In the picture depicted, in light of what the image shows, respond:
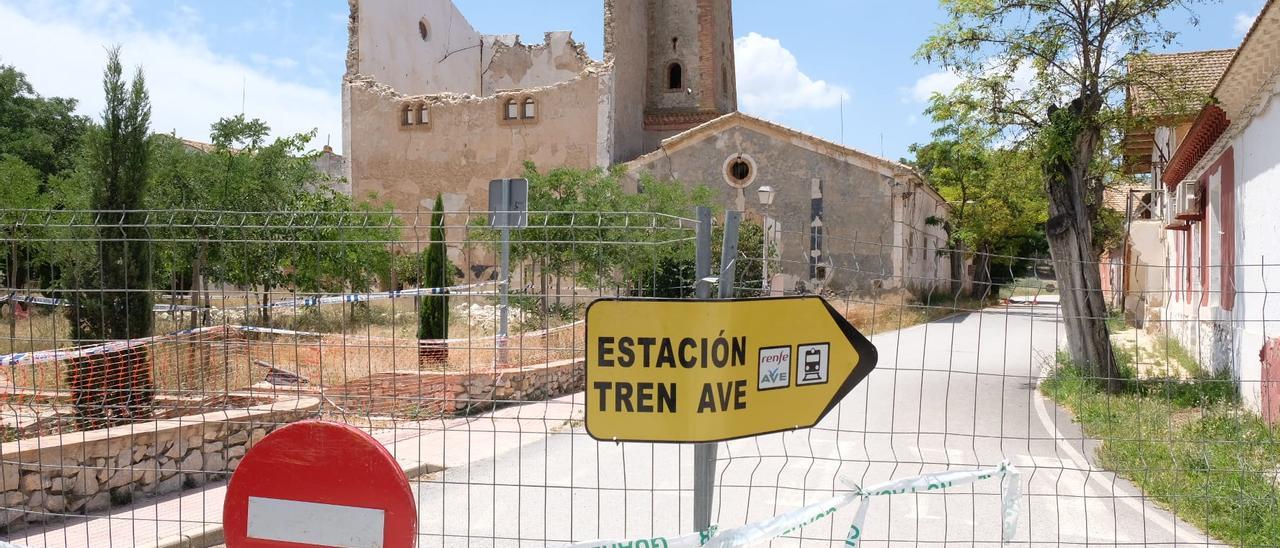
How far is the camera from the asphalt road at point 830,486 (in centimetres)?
579

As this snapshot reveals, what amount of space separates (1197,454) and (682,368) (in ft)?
20.3

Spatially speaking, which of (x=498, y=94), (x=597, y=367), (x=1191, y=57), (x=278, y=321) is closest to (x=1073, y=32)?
(x=1191, y=57)

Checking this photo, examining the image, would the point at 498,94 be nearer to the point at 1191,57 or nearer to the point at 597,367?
the point at 1191,57

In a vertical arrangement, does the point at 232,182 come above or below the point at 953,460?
above

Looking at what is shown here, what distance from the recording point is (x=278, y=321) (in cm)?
1792

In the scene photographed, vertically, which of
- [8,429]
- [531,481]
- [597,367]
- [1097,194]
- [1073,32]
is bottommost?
[531,481]

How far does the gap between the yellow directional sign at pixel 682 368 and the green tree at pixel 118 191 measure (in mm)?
7482

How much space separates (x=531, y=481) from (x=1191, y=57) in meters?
14.5

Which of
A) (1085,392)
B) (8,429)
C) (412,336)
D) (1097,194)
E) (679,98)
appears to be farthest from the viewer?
(679,98)

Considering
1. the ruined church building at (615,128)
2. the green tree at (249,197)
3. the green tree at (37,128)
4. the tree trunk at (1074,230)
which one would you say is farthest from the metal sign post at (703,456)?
the green tree at (37,128)

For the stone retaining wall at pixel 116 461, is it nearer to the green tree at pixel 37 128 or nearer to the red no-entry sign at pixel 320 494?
the red no-entry sign at pixel 320 494

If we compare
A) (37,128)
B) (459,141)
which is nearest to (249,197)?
(459,141)

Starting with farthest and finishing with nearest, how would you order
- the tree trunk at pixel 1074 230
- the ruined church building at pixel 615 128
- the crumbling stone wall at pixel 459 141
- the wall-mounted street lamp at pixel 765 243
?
the crumbling stone wall at pixel 459 141 → the ruined church building at pixel 615 128 → the tree trunk at pixel 1074 230 → the wall-mounted street lamp at pixel 765 243

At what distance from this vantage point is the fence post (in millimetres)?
3287
